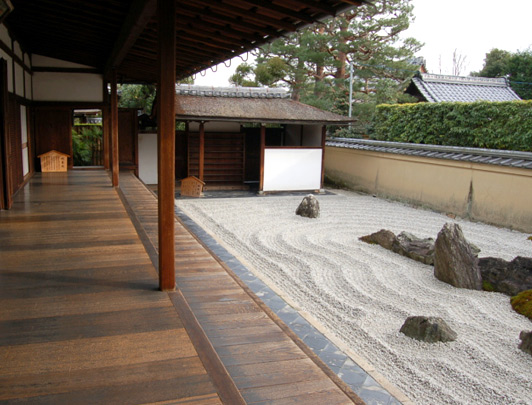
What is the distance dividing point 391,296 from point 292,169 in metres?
8.38

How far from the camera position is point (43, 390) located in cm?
205

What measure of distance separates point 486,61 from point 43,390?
85.0 feet

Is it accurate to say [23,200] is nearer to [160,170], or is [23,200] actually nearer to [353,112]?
[160,170]

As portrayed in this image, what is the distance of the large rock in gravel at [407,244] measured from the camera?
6.52 meters

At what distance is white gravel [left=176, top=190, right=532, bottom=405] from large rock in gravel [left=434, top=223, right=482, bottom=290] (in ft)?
0.42

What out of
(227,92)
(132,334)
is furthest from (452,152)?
(132,334)

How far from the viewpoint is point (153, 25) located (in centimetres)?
473

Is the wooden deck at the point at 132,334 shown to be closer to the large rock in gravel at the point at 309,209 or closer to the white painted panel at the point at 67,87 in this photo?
the large rock in gravel at the point at 309,209

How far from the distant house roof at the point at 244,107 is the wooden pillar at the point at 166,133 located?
858 cm

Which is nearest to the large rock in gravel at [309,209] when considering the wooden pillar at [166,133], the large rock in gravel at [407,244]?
the large rock in gravel at [407,244]

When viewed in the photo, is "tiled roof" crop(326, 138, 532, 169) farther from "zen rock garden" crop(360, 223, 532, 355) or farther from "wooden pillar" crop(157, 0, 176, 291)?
"wooden pillar" crop(157, 0, 176, 291)

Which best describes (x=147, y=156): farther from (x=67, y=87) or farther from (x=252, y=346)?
(x=252, y=346)

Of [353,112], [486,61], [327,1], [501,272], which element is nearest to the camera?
[327,1]

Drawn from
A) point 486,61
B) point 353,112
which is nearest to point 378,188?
point 353,112
